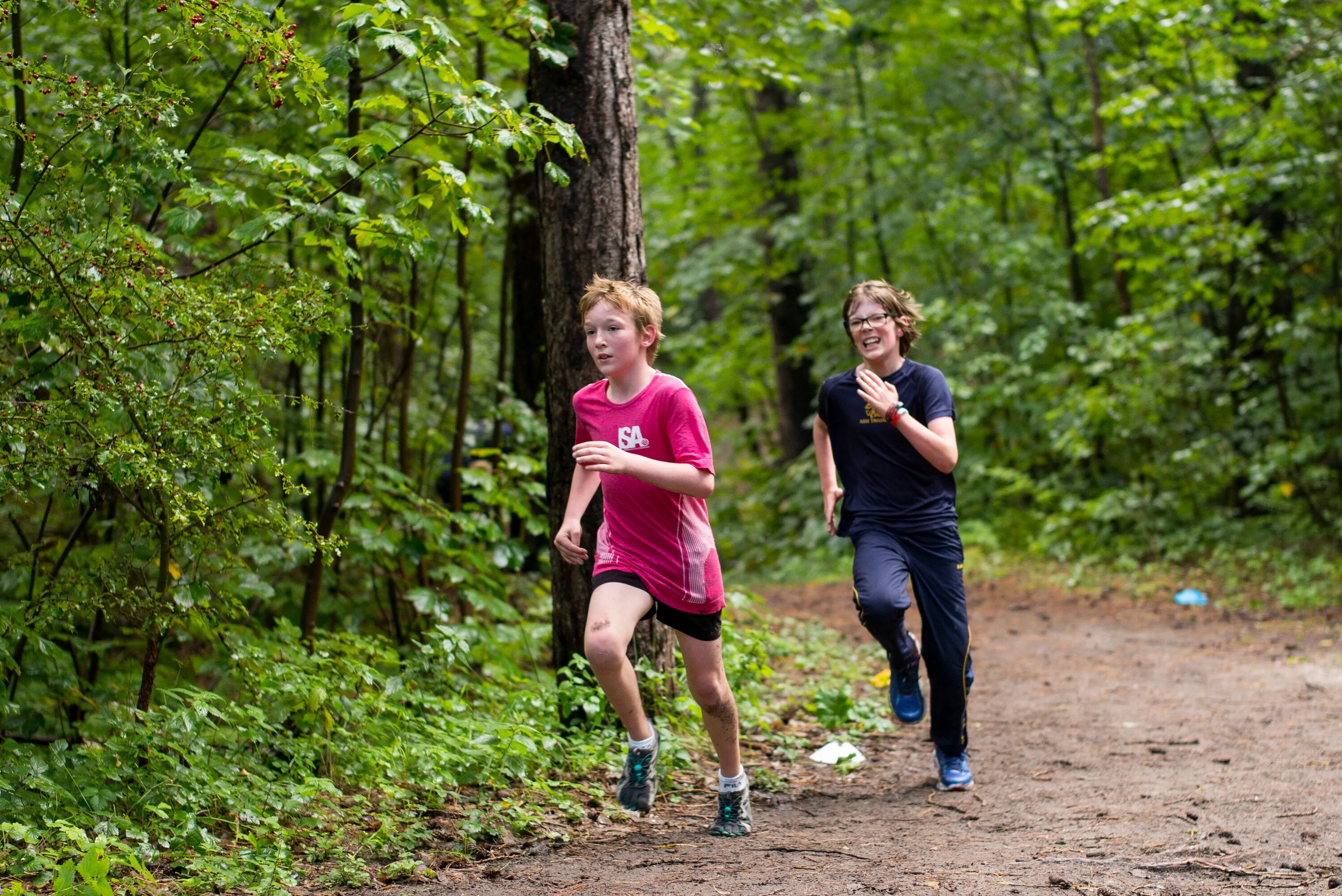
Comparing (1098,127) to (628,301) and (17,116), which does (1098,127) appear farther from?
(17,116)

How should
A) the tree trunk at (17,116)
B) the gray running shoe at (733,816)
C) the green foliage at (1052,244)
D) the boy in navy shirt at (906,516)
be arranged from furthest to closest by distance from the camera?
the green foliage at (1052,244)
the boy in navy shirt at (906,516)
the gray running shoe at (733,816)
the tree trunk at (17,116)

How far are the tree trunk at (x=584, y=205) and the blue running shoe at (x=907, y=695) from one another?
4.88 ft

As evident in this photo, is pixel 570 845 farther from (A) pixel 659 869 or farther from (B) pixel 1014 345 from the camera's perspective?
(B) pixel 1014 345

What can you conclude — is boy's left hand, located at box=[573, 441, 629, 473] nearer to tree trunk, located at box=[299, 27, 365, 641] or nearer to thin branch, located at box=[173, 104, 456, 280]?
thin branch, located at box=[173, 104, 456, 280]

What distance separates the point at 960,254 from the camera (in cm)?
1530

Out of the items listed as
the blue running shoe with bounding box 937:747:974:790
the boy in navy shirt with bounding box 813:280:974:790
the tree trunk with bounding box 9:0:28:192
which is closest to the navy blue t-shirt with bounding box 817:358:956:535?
the boy in navy shirt with bounding box 813:280:974:790

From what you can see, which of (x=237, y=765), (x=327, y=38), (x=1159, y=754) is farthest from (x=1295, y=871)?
(x=327, y=38)

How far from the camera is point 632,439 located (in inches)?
147

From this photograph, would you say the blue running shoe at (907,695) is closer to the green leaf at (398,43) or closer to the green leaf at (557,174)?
the green leaf at (557,174)

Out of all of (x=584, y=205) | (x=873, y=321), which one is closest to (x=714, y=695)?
(x=873, y=321)

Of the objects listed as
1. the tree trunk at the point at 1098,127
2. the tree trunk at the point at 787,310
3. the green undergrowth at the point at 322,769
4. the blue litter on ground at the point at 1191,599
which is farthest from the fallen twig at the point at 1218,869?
the tree trunk at the point at 787,310

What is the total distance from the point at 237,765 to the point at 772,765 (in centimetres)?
256

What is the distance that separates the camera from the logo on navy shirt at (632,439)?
12.2 ft

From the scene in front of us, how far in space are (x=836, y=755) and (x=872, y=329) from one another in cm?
224
